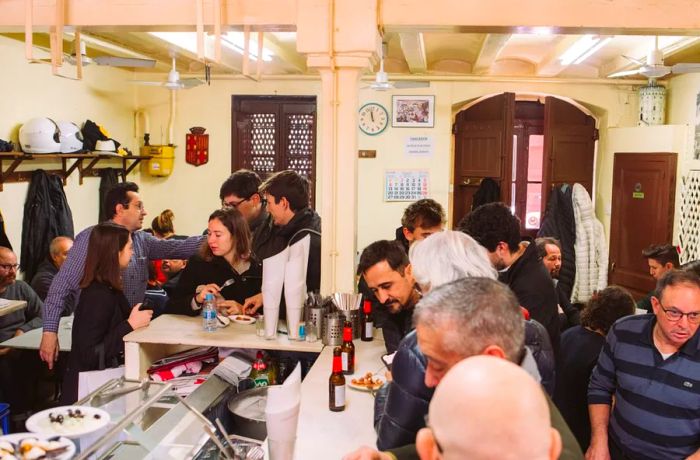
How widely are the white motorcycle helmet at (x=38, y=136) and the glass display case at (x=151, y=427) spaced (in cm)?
418

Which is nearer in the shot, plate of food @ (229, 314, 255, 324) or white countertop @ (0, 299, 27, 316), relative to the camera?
plate of food @ (229, 314, 255, 324)

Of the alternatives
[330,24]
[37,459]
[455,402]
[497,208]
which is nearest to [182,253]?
[330,24]

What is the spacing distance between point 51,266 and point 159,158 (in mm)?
2896

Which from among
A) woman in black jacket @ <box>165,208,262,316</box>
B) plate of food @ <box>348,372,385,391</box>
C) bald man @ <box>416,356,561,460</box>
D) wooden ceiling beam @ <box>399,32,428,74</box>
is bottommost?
plate of food @ <box>348,372,385,391</box>

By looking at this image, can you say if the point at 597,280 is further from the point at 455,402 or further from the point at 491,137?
the point at 455,402

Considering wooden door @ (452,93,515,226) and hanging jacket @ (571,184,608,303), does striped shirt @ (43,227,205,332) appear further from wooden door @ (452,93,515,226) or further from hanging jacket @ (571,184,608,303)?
wooden door @ (452,93,515,226)

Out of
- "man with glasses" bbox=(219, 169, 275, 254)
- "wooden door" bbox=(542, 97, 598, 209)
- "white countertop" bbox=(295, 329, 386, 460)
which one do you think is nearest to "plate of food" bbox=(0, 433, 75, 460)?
"white countertop" bbox=(295, 329, 386, 460)

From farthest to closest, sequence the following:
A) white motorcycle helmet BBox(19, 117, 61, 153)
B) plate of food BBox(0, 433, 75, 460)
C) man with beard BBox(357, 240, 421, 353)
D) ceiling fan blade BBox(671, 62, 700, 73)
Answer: white motorcycle helmet BBox(19, 117, 61, 153) < ceiling fan blade BBox(671, 62, 700, 73) < man with beard BBox(357, 240, 421, 353) < plate of food BBox(0, 433, 75, 460)

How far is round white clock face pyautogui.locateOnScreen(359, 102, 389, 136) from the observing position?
8484 mm

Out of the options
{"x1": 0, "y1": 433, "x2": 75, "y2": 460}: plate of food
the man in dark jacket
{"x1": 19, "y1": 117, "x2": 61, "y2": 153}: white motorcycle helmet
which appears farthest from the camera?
{"x1": 19, "y1": 117, "x2": 61, "y2": 153}: white motorcycle helmet

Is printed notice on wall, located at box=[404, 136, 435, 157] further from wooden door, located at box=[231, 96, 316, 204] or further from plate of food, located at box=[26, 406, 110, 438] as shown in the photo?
plate of food, located at box=[26, 406, 110, 438]

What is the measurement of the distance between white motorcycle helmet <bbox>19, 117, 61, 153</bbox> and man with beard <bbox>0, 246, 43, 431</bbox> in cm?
125

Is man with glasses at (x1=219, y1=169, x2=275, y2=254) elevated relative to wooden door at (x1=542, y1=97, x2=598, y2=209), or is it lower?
lower

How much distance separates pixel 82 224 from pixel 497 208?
5602 mm
